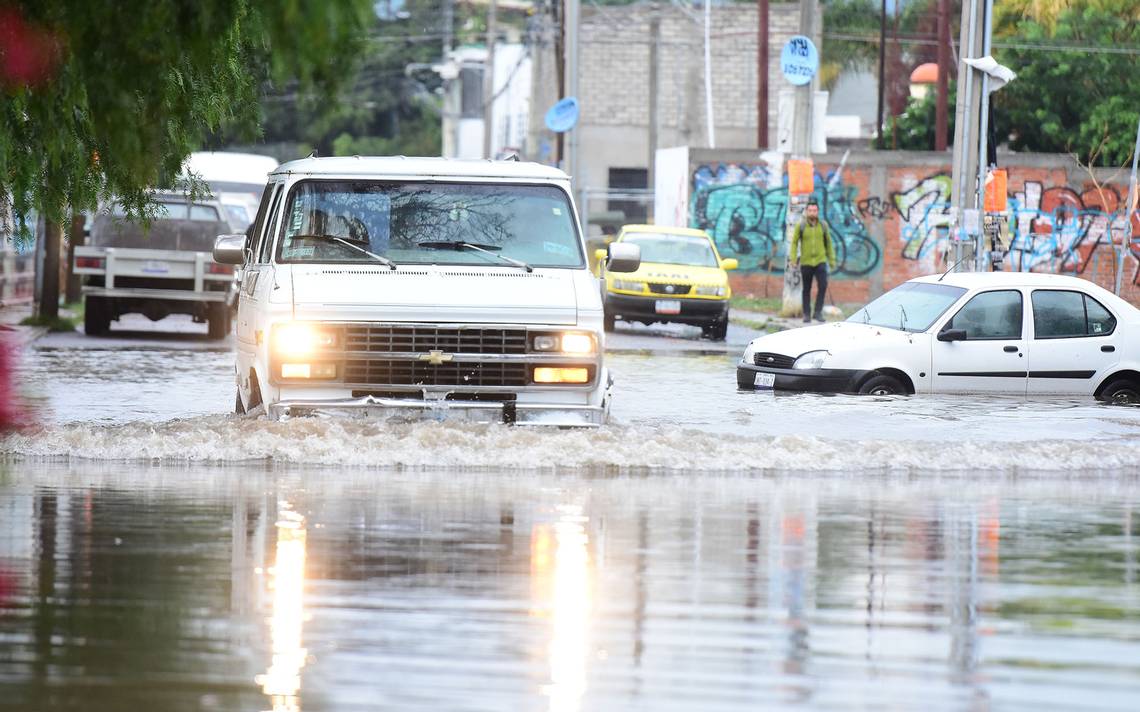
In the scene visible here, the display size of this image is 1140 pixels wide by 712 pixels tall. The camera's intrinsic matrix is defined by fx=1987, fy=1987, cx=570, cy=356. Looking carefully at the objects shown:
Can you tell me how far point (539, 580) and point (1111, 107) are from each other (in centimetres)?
4332

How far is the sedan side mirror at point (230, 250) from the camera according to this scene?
46.1ft

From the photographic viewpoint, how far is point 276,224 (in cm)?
1347

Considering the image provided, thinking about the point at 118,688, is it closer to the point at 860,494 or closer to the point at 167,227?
the point at 860,494

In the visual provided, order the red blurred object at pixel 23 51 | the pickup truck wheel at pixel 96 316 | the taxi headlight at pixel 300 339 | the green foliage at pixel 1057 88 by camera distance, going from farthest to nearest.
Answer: the green foliage at pixel 1057 88 < the pickup truck wheel at pixel 96 316 < the taxi headlight at pixel 300 339 < the red blurred object at pixel 23 51

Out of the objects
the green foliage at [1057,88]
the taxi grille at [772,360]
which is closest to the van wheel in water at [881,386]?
the taxi grille at [772,360]

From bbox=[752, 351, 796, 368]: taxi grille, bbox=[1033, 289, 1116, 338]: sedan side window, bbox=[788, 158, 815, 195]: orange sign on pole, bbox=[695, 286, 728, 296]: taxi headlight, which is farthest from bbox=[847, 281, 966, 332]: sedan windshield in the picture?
bbox=[788, 158, 815, 195]: orange sign on pole

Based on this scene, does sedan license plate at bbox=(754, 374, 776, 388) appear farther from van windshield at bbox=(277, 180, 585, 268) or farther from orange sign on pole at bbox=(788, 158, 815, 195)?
orange sign on pole at bbox=(788, 158, 815, 195)

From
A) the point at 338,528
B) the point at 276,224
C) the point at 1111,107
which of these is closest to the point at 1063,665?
the point at 338,528

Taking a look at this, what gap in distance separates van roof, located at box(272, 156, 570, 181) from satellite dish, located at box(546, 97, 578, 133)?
25630mm

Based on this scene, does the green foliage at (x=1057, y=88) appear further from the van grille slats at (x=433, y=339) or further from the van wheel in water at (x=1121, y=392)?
the van grille slats at (x=433, y=339)

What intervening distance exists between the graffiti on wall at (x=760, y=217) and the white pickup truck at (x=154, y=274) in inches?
634

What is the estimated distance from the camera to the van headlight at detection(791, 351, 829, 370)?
17.8m

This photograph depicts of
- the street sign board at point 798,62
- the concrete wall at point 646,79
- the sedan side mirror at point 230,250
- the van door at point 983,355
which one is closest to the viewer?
the sedan side mirror at point 230,250

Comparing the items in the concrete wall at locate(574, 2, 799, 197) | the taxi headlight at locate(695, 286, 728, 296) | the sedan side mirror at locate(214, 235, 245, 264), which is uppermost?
the concrete wall at locate(574, 2, 799, 197)
